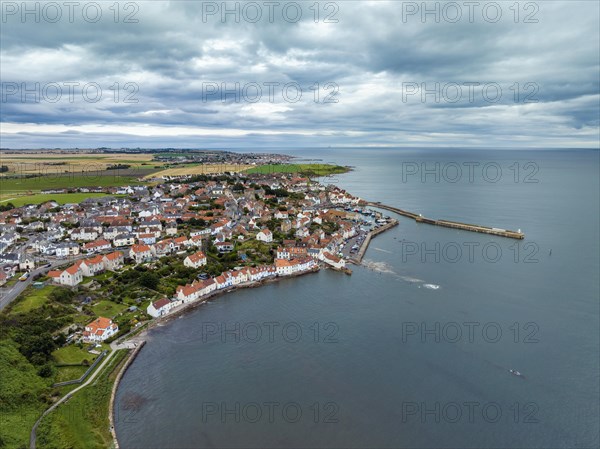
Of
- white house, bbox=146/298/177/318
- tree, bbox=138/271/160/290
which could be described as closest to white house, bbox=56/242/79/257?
tree, bbox=138/271/160/290

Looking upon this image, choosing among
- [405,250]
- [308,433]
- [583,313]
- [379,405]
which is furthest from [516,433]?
[405,250]

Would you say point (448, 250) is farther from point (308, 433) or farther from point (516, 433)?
point (308, 433)

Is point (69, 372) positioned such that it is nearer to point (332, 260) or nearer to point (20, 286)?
point (20, 286)

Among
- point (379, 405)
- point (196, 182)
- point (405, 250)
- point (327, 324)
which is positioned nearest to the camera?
point (379, 405)

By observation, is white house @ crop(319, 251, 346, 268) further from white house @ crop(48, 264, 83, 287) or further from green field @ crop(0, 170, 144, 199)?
green field @ crop(0, 170, 144, 199)

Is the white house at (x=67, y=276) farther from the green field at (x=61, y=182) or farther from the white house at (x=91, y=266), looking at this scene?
the green field at (x=61, y=182)

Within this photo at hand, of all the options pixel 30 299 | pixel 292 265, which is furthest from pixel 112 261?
pixel 292 265
